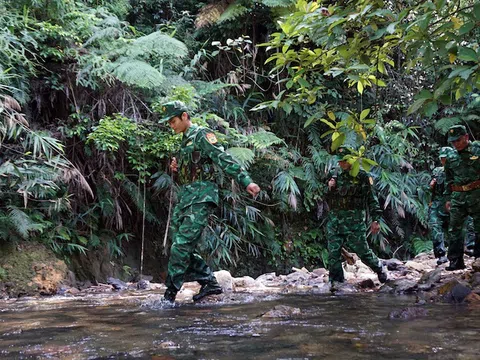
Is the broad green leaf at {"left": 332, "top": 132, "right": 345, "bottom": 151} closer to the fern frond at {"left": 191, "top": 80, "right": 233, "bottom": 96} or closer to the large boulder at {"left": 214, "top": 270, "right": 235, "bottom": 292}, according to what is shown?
the large boulder at {"left": 214, "top": 270, "right": 235, "bottom": 292}

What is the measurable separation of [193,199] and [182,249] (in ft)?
1.41

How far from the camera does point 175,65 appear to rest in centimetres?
887

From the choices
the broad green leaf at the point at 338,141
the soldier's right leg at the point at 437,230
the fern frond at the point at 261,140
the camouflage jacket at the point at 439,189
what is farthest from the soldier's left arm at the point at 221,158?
the camouflage jacket at the point at 439,189

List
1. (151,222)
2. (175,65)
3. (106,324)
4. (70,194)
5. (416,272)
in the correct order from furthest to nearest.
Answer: (175,65) < (151,222) < (70,194) < (416,272) < (106,324)

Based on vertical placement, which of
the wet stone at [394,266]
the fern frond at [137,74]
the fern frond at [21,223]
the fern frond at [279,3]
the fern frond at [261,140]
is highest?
the fern frond at [279,3]

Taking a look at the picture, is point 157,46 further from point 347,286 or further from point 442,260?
point 442,260

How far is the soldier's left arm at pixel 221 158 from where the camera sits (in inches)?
155

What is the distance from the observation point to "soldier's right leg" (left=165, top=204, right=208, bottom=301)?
3.96 m

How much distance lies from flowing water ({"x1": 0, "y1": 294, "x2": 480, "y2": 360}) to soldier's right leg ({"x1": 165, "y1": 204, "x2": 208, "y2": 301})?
0.20m

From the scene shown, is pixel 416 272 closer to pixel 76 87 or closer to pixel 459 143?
pixel 459 143

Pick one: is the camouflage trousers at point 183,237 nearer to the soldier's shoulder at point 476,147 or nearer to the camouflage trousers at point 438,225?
the soldier's shoulder at point 476,147

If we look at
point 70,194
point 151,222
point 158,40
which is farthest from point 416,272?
point 158,40

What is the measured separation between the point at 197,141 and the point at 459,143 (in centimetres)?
317

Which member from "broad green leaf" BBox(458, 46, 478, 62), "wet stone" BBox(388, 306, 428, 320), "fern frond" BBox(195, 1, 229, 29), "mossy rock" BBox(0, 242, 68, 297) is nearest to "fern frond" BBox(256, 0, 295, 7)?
"fern frond" BBox(195, 1, 229, 29)
